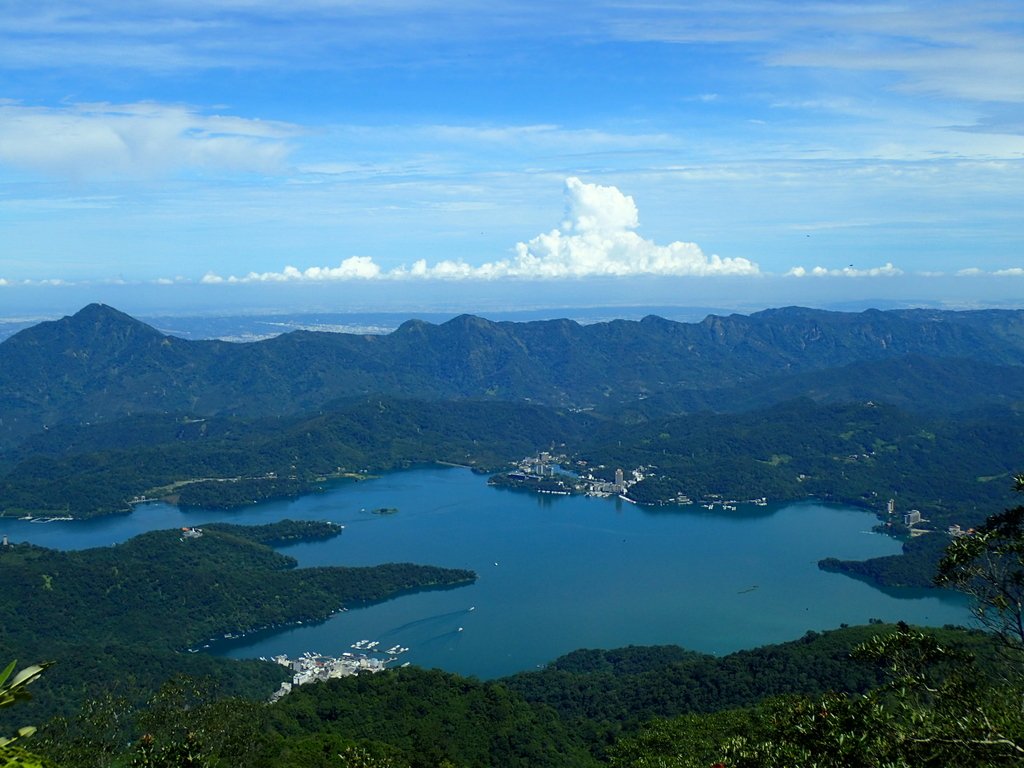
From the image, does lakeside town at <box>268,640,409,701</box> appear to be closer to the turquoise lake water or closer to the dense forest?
the turquoise lake water

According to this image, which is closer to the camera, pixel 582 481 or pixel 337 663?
pixel 337 663

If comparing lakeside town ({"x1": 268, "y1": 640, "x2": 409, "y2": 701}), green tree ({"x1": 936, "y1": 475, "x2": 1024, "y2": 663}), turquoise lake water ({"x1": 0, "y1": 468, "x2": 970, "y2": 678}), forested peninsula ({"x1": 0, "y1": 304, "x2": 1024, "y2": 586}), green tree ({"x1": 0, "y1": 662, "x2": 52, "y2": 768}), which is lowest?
turquoise lake water ({"x1": 0, "y1": 468, "x2": 970, "y2": 678})

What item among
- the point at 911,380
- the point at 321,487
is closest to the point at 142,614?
the point at 321,487

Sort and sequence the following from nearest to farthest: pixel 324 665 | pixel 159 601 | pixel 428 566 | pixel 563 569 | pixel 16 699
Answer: pixel 16 699, pixel 324 665, pixel 159 601, pixel 428 566, pixel 563 569

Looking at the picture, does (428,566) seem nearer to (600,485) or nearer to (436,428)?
(600,485)

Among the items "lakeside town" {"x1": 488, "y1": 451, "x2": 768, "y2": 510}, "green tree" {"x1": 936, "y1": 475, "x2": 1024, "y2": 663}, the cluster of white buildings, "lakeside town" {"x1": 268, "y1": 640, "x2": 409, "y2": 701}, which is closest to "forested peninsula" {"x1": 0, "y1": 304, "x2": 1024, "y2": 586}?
"lakeside town" {"x1": 488, "y1": 451, "x2": 768, "y2": 510}

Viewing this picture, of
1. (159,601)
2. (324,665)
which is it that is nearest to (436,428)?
(159,601)

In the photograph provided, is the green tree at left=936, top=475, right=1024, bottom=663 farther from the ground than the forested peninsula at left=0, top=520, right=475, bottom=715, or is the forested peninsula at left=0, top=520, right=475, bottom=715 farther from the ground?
the green tree at left=936, top=475, right=1024, bottom=663

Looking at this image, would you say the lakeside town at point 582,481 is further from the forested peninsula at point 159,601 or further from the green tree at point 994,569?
the green tree at point 994,569

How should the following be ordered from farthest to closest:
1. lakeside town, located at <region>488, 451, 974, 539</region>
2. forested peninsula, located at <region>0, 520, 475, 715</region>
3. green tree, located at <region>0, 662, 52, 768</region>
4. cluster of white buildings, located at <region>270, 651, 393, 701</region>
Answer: lakeside town, located at <region>488, 451, 974, 539</region> < cluster of white buildings, located at <region>270, 651, 393, 701</region> < forested peninsula, located at <region>0, 520, 475, 715</region> < green tree, located at <region>0, 662, 52, 768</region>
